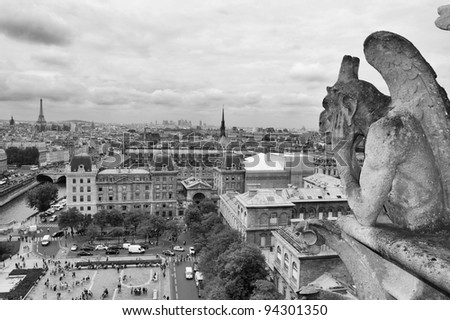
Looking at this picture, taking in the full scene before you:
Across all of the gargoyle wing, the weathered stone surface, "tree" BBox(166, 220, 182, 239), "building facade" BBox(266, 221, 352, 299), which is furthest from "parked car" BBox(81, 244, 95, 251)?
the weathered stone surface

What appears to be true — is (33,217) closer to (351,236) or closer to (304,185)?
(304,185)

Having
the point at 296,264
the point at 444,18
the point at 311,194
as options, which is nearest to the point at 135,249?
the point at 311,194

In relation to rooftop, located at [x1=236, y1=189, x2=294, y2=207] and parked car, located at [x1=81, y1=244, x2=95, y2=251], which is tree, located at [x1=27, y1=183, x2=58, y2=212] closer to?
parked car, located at [x1=81, y1=244, x2=95, y2=251]

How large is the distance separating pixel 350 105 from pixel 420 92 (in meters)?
0.90

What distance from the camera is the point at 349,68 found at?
5.47 meters

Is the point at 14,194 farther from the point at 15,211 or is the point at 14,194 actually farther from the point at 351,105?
the point at 351,105

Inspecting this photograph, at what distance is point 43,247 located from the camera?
1640 inches

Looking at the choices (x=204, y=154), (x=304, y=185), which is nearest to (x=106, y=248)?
(x=304, y=185)

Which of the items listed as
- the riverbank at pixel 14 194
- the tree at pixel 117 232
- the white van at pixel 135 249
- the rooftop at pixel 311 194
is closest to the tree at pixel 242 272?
the white van at pixel 135 249

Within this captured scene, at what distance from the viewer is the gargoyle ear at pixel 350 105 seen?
17.5 ft

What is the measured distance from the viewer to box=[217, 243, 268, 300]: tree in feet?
82.2

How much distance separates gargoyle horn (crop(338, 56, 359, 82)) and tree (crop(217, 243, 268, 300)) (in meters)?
20.9

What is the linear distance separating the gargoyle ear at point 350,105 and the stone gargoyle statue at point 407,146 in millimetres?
462

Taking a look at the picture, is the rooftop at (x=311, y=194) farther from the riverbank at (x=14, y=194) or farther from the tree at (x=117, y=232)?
the riverbank at (x=14, y=194)
